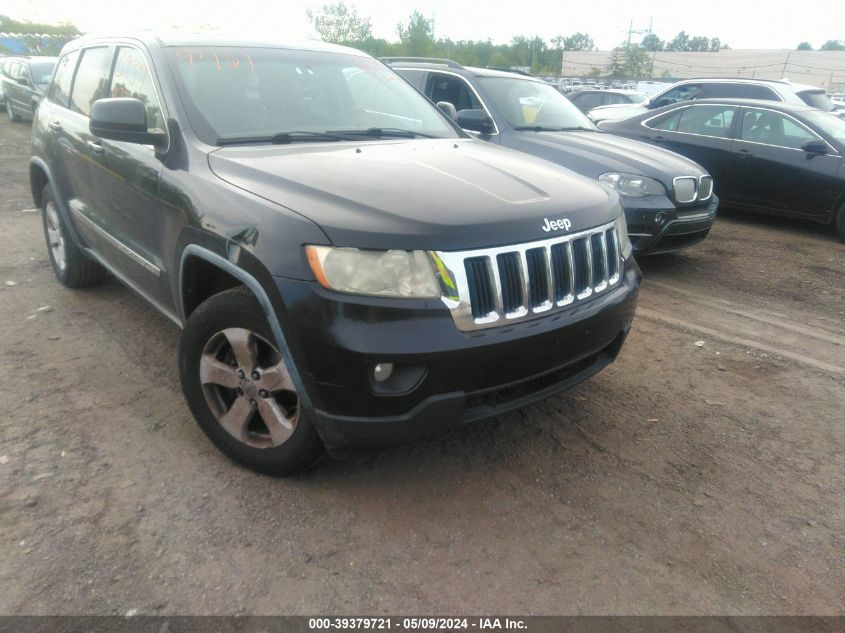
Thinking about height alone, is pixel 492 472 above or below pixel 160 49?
below

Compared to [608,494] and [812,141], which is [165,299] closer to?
[608,494]

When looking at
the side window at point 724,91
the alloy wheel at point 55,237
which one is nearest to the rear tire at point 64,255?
the alloy wheel at point 55,237

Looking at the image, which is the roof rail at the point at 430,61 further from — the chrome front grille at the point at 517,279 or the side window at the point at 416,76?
the chrome front grille at the point at 517,279

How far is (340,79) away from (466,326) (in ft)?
6.99

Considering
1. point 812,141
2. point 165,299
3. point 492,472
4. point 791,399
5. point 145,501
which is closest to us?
point 145,501

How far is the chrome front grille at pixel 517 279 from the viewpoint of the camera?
228 cm

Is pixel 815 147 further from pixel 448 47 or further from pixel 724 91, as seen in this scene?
pixel 448 47

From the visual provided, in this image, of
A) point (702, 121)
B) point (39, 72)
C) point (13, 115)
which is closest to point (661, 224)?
point (702, 121)

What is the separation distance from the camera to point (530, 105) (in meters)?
6.75

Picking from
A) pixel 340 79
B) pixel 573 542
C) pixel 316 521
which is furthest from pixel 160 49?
pixel 573 542

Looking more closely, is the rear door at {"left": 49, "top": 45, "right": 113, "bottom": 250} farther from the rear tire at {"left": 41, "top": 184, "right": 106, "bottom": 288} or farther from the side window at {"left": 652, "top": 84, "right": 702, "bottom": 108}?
the side window at {"left": 652, "top": 84, "right": 702, "bottom": 108}

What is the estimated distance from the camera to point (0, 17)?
51.0 metres

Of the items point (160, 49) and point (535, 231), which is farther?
point (160, 49)

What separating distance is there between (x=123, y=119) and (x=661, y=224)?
4338mm
